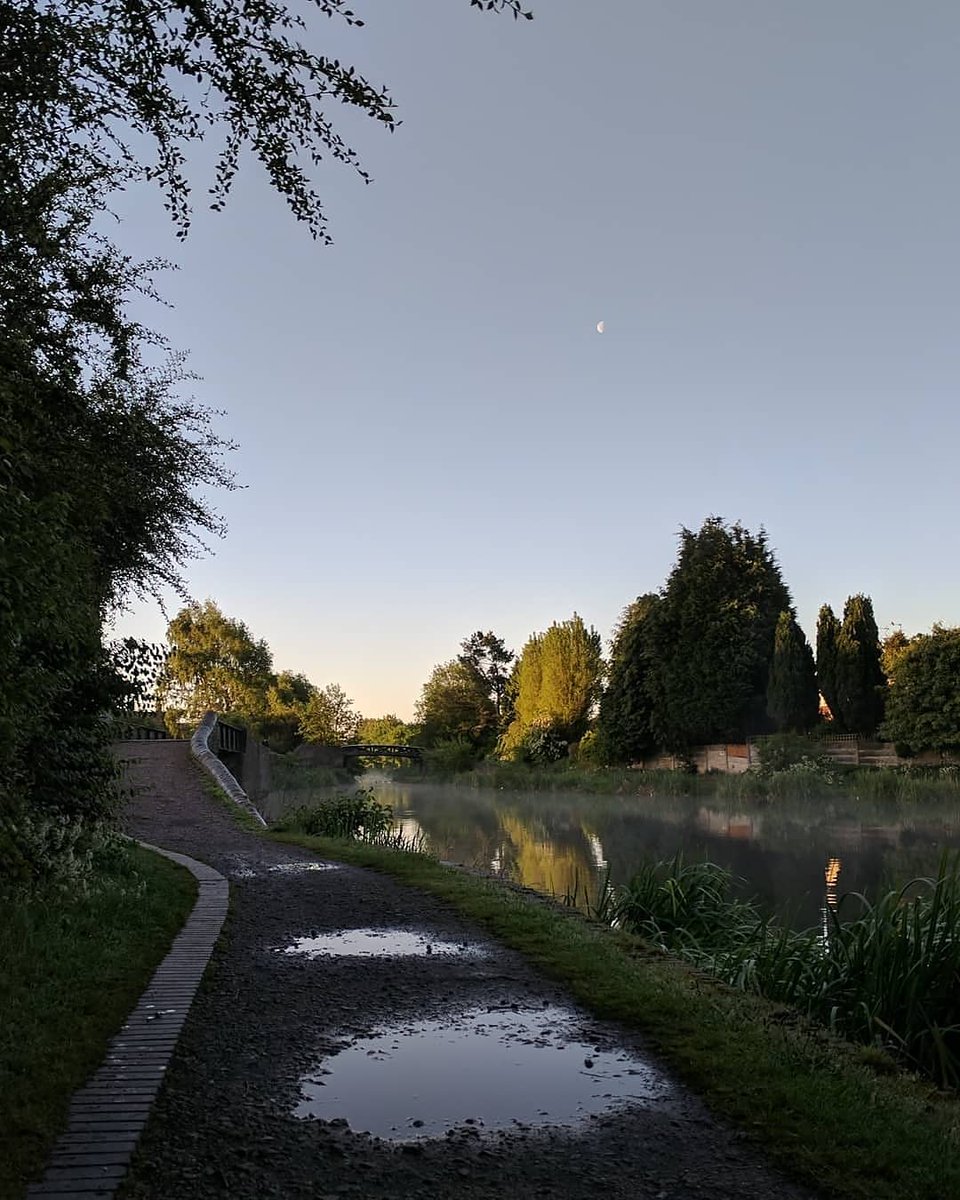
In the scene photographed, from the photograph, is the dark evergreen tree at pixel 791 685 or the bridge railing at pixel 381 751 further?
the bridge railing at pixel 381 751

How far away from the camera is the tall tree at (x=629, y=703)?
44.0 m

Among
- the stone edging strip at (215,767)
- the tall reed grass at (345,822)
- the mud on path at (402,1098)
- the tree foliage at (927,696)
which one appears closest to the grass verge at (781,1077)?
the mud on path at (402,1098)

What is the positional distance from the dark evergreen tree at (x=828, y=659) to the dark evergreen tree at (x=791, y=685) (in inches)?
25.6

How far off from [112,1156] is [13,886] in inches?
161

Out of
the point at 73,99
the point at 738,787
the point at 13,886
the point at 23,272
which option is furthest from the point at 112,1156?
the point at 738,787

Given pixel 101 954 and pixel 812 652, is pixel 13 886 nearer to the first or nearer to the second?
pixel 101 954

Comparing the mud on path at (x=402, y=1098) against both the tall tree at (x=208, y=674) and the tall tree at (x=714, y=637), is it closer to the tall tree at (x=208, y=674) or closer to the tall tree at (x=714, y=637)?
the tall tree at (x=714, y=637)

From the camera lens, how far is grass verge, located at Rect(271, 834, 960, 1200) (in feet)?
11.1

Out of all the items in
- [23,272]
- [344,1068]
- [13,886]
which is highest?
[23,272]

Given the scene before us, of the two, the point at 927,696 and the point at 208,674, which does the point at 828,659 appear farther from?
the point at 208,674

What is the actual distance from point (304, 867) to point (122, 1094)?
798 centimetres

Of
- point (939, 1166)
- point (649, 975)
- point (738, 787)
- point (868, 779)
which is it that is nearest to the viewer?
point (939, 1166)

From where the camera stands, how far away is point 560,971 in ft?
20.9

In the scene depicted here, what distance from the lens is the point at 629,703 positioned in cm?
4416
